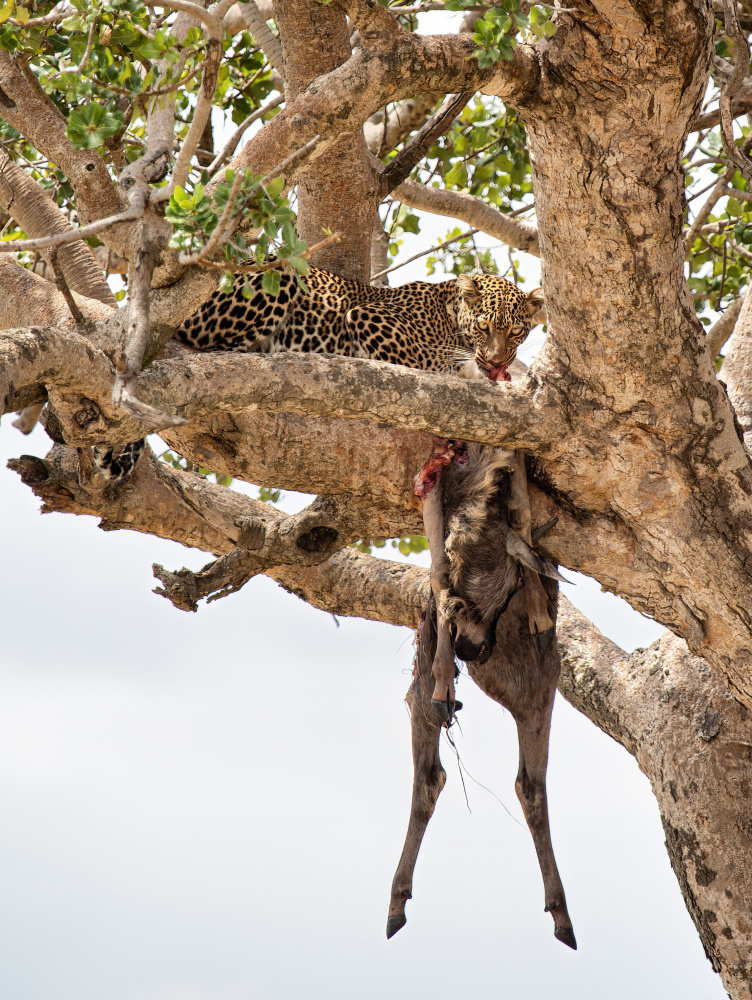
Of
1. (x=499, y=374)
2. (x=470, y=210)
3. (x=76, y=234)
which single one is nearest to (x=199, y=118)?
(x=76, y=234)

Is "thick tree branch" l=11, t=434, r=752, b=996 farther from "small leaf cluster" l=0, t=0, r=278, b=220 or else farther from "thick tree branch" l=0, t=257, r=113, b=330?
"small leaf cluster" l=0, t=0, r=278, b=220

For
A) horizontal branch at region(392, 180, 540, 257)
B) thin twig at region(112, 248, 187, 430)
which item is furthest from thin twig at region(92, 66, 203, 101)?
horizontal branch at region(392, 180, 540, 257)

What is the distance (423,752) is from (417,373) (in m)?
1.90

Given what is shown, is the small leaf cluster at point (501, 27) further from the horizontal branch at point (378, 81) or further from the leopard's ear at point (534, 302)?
the leopard's ear at point (534, 302)

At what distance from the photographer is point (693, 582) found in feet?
14.0

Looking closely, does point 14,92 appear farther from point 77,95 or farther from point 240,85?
point 240,85

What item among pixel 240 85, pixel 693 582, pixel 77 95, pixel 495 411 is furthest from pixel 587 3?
pixel 240 85

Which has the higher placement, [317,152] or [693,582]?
[317,152]

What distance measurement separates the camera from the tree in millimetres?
3457

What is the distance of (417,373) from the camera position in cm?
402

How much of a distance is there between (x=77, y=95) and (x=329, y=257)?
2803 millimetres

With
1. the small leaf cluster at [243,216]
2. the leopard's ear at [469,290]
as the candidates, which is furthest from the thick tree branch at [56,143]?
the leopard's ear at [469,290]

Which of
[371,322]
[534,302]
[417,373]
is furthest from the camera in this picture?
[534,302]

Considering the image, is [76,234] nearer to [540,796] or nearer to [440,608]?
[440,608]
